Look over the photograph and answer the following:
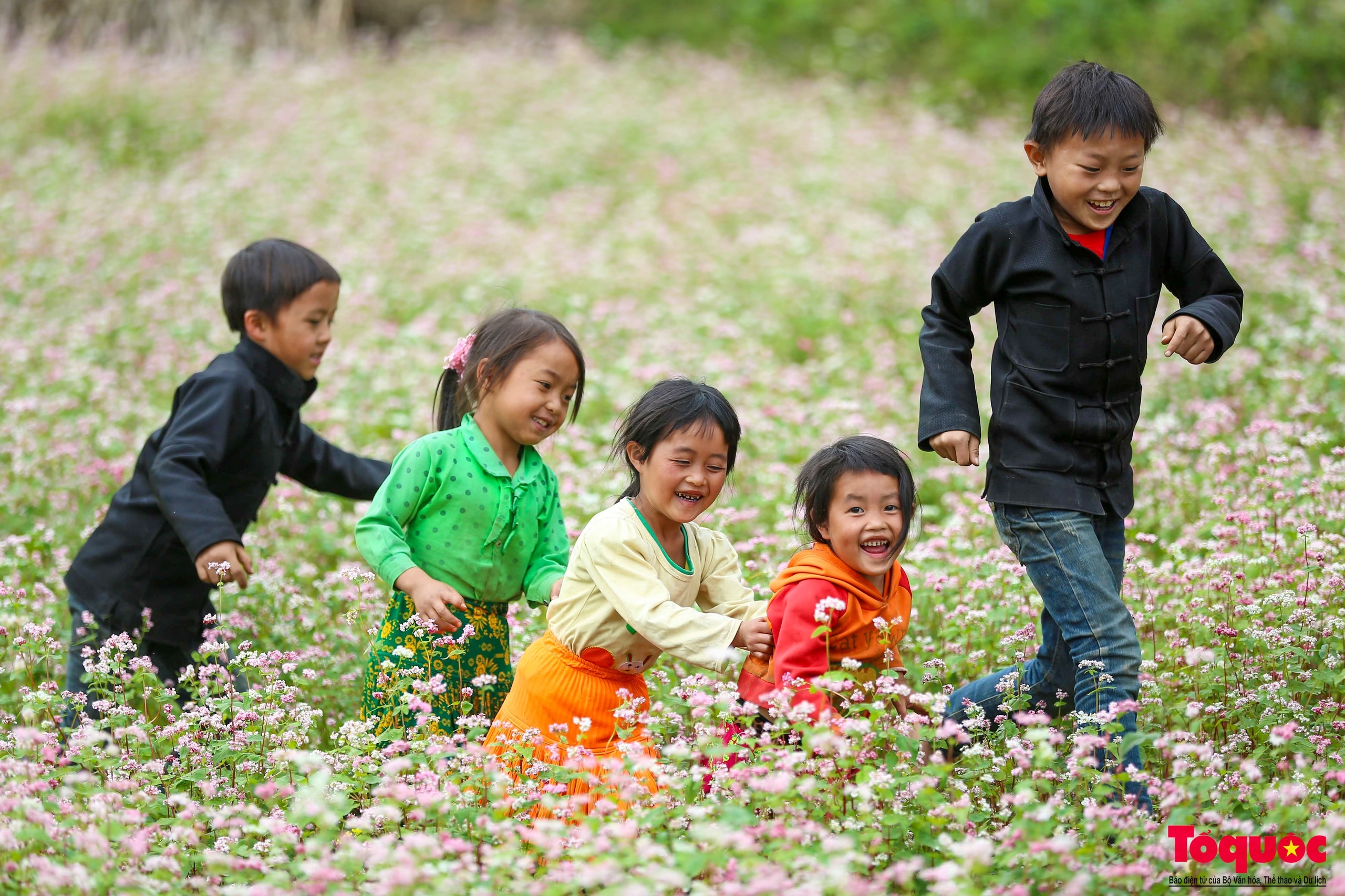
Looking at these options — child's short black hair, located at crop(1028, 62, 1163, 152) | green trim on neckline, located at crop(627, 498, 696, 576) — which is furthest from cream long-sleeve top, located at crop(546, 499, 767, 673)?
child's short black hair, located at crop(1028, 62, 1163, 152)

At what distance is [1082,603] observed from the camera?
3598mm

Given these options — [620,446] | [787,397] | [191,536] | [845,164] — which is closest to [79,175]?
[845,164]

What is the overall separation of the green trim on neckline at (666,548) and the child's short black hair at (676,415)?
130 mm

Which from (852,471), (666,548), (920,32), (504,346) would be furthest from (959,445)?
(920,32)

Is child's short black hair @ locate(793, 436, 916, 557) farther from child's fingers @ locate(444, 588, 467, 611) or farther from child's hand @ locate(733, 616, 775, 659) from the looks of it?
child's fingers @ locate(444, 588, 467, 611)

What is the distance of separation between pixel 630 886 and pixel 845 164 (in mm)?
11236

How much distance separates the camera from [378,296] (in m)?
9.80

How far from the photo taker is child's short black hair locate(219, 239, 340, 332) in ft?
15.7

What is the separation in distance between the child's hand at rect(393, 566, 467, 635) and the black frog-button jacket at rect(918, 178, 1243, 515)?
1550mm

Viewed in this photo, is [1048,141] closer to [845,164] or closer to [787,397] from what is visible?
[787,397]

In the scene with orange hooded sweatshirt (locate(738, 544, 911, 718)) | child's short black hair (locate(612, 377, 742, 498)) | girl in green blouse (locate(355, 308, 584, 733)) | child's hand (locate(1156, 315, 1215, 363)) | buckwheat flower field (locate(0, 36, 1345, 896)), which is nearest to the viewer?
buckwheat flower field (locate(0, 36, 1345, 896))

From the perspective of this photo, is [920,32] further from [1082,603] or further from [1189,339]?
[1082,603]

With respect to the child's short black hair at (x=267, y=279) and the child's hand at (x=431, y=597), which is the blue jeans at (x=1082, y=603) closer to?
the child's hand at (x=431, y=597)

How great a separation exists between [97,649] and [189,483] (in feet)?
2.65
